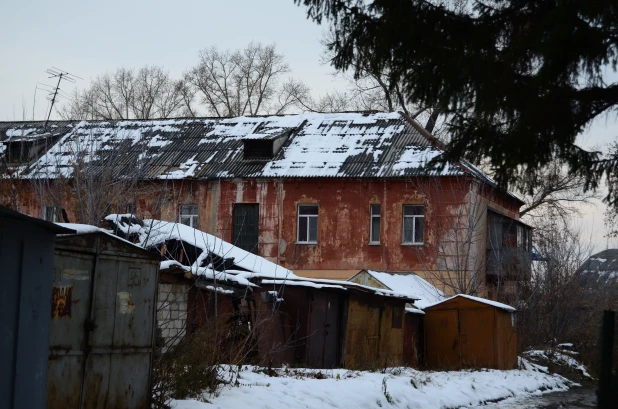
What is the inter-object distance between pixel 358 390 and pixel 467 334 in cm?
1023

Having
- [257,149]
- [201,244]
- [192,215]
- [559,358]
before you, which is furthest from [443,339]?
[192,215]

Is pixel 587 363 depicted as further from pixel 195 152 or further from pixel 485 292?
pixel 195 152

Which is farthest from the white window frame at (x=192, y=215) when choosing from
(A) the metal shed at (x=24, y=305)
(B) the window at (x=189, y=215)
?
(A) the metal shed at (x=24, y=305)

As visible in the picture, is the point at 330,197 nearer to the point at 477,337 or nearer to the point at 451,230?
the point at 451,230

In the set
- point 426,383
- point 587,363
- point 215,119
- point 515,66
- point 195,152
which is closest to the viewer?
point 515,66

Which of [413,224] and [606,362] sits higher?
[413,224]

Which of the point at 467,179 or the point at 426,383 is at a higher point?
the point at 467,179

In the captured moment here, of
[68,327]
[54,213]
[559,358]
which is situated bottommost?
[559,358]

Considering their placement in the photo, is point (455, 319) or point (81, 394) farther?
point (455, 319)

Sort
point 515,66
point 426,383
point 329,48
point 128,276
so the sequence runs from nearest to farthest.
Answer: point 515,66
point 329,48
point 128,276
point 426,383

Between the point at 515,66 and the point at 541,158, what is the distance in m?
0.87

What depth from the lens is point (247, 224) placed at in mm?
34531

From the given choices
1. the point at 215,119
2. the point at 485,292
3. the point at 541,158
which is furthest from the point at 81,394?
the point at 215,119

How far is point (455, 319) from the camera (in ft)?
77.8
